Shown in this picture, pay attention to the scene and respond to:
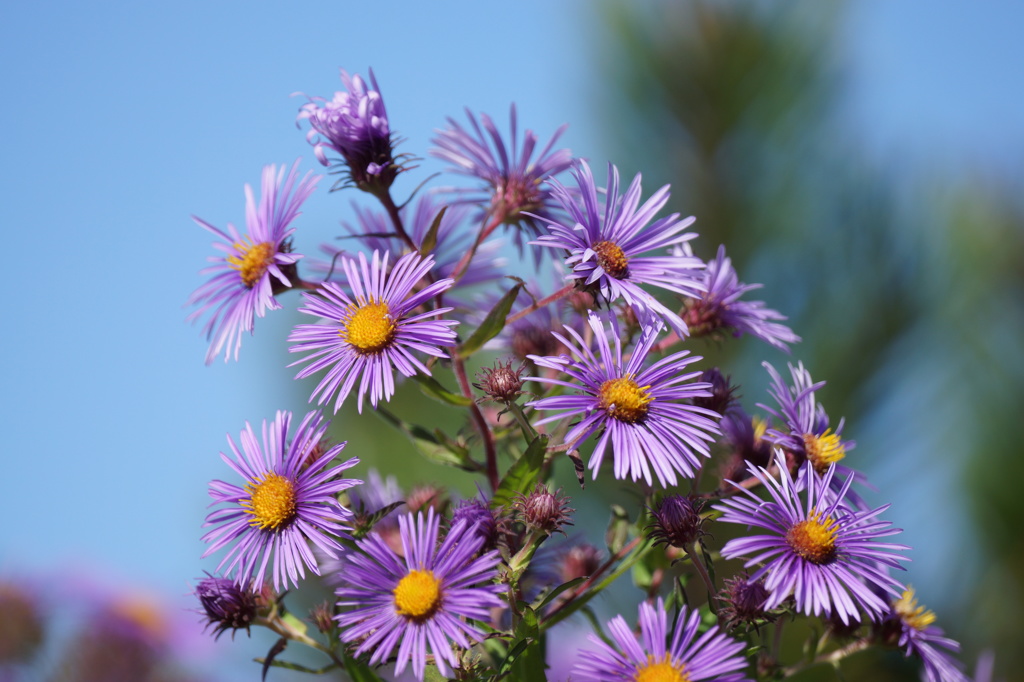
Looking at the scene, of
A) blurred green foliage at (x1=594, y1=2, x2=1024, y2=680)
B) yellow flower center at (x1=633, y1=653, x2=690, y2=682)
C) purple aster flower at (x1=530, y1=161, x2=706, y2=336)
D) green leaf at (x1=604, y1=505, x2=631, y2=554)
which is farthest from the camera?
blurred green foliage at (x1=594, y1=2, x2=1024, y2=680)

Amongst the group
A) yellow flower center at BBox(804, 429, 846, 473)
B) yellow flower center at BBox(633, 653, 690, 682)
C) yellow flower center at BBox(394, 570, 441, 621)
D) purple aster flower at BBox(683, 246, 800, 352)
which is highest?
purple aster flower at BBox(683, 246, 800, 352)

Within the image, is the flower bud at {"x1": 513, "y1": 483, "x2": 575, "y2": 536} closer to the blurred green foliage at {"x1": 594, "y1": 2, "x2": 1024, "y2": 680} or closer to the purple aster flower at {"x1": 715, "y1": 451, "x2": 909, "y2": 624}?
the purple aster flower at {"x1": 715, "y1": 451, "x2": 909, "y2": 624}

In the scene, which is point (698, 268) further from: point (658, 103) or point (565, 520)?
point (658, 103)

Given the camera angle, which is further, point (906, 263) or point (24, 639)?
point (906, 263)

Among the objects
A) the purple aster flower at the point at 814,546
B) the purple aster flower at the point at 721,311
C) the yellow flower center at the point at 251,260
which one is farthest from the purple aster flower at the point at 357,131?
the purple aster flower at the point at 814,546

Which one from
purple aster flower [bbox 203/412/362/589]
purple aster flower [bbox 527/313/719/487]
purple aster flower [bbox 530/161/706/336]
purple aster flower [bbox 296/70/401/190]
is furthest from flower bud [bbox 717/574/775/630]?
purple aster flower [bbox 296/70/401/190]

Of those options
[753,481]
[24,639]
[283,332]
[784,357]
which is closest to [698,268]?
[753,481]

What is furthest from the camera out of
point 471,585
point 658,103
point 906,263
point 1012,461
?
point 658,103

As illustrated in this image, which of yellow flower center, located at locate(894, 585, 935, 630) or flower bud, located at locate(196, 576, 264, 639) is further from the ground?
yellow flower center, located at locate(894, 585, 935, 630)
